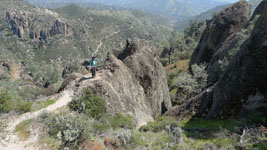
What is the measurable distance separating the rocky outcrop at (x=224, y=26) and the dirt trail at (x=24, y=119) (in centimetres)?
4004

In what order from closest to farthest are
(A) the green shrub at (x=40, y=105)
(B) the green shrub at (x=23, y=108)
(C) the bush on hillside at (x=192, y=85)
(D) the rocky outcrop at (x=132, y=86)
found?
1. (B) the green shrub at (x=23, y=108)
2. (A) the green shrub at (x=40, y=105)
3. (D) the rocky outcrop at (x=132, y=86)
4. (C) the bush on hillside at (x=192, y=85)

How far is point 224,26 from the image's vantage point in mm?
47969

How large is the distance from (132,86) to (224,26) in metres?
36.7

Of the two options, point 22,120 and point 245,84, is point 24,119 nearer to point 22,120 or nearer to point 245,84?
point 22,120

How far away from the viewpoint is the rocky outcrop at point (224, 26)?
46.6 m

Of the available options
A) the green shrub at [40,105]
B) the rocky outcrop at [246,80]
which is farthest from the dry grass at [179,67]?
the green shrub at [40,105]

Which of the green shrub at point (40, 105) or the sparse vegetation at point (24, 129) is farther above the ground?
the sparse vegetation at point (24, 129)

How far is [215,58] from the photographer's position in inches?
1570

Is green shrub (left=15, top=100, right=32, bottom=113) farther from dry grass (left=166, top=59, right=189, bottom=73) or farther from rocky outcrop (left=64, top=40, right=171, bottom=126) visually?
dry grass (left=166, top=59, right=189, bottom=73)

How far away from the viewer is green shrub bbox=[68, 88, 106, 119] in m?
15.4

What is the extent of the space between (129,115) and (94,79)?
17.4 feet

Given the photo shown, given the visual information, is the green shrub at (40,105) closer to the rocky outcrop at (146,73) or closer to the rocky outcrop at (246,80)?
the rocky outcrop at (146,73)

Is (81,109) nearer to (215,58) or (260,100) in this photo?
(260,100)

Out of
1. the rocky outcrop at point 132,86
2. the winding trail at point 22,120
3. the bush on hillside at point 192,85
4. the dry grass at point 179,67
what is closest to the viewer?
the winding trail at point 22,120
